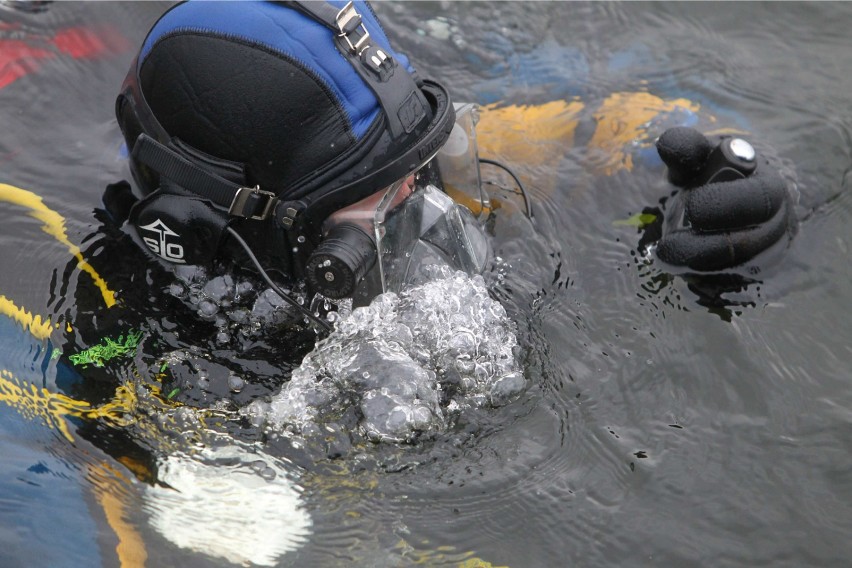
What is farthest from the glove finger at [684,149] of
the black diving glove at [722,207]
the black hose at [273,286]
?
the black hose at [273,286]

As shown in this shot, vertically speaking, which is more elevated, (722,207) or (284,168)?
(284,168)

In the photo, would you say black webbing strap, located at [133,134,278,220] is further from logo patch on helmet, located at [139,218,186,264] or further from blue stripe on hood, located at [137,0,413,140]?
blue stripe on hood, located at [137,0,413,140]

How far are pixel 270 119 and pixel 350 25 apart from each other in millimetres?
326

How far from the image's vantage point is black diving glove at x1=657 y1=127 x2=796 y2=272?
2.79 metres

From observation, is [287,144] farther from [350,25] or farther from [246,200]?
[350,25]

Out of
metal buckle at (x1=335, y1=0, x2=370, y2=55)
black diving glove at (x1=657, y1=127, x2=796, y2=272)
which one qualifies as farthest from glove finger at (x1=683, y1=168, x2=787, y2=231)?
metal buckle at (x1=335, y1=0, x2=370, y2=55)

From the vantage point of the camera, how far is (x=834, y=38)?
12.9ft

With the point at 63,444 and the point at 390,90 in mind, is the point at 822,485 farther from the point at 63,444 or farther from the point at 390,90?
the point at 63,444

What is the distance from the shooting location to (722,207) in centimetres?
278

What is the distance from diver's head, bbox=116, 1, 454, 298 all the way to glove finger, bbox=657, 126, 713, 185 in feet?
3.11

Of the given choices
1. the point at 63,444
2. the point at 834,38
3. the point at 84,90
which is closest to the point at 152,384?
the point at 63,444

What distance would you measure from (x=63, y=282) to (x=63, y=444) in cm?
55

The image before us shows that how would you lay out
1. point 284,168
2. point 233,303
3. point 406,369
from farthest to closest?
point 233,303 < point 406,369 < point 284,168

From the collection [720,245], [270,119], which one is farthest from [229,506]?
[720,245]
